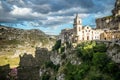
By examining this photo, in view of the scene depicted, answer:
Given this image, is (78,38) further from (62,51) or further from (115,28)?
(115,28)

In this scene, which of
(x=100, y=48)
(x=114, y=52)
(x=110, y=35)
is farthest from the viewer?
(x=110, y=35)

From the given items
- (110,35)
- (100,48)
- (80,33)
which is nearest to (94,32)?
(80,33)

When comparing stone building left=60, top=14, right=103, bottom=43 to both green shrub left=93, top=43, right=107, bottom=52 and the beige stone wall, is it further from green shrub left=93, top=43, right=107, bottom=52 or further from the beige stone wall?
green shrub left=93, top=43, right=107, bottom=52

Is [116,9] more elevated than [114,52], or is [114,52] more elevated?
[116,9]

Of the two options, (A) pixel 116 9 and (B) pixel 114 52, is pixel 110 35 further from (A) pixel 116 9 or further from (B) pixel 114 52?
(B) pixel 114 52

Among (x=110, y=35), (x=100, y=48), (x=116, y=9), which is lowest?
(x=100, y=48)

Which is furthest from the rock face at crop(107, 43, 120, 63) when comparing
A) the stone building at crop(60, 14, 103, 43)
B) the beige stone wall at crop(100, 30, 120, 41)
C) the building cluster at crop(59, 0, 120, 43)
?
the stone building at crop(60, 14, 103, 43)

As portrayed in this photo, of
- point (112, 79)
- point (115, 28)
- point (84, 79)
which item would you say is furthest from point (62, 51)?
point (112, 79)

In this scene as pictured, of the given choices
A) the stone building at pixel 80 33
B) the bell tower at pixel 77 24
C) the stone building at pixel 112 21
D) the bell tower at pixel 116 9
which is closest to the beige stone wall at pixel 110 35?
the stone building at pixel 80 33

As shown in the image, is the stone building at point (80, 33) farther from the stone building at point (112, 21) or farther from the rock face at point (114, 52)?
the rock face at point (114, 52)

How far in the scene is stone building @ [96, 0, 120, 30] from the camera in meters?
145

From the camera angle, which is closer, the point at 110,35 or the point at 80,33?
the point at 110,35

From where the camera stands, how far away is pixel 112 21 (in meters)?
149

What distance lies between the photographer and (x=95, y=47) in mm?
102438
